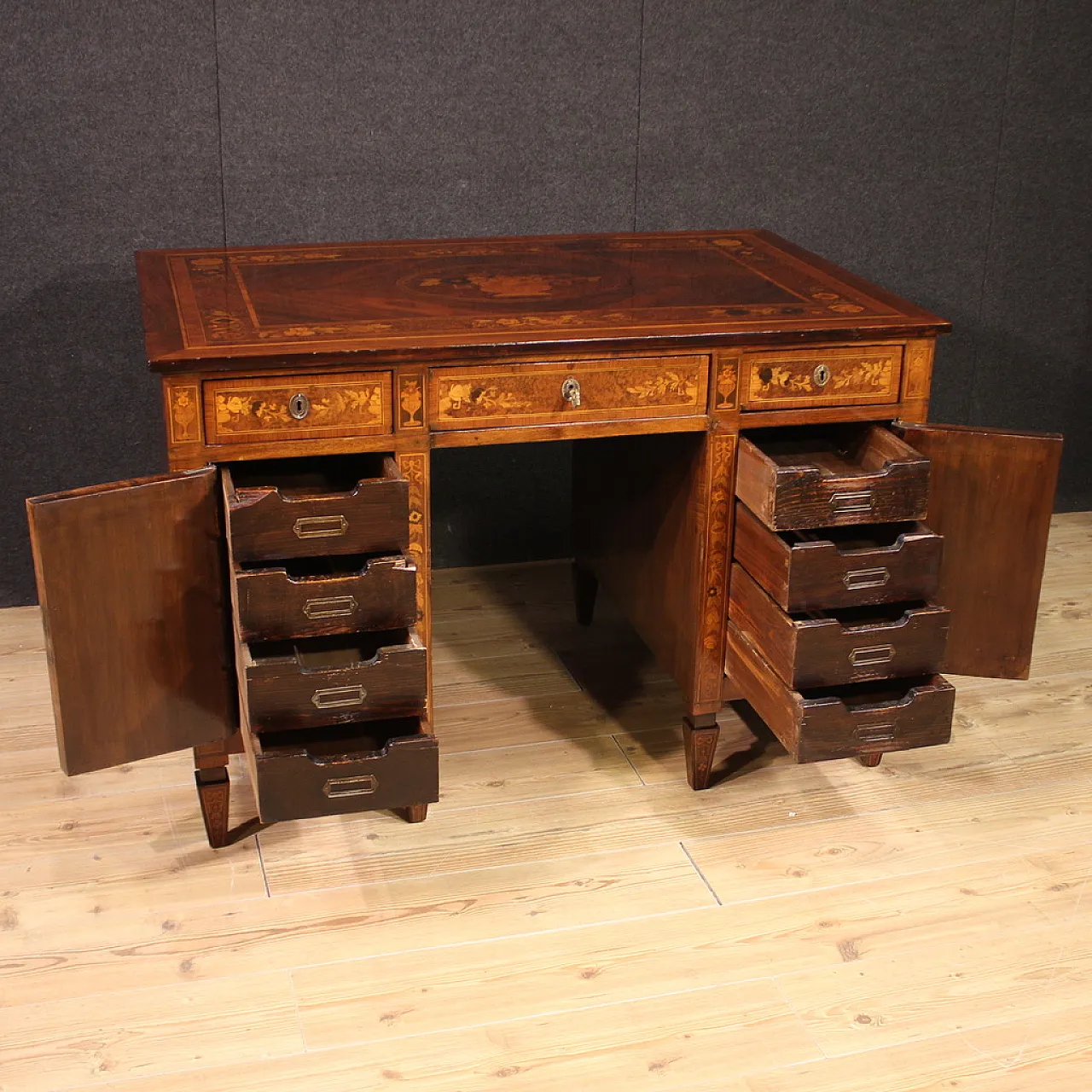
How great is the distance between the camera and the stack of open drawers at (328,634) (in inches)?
71.9

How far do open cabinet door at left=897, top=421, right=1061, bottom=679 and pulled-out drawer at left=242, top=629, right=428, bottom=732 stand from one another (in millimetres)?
831

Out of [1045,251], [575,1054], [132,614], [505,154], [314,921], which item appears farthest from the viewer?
[1045,251]

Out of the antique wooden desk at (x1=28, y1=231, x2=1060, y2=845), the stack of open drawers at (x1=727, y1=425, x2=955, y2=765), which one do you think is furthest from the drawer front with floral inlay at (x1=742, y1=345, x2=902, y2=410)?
the stack of open drawers at (x1=727, y1=425, x2=955, y2=765)

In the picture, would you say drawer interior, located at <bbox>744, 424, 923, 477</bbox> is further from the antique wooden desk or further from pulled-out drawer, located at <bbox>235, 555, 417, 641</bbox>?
pulled-out drawer, located at <bbox>235, 555, 417, 641</bbox>

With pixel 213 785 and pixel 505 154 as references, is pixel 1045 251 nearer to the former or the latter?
pixel 505 154

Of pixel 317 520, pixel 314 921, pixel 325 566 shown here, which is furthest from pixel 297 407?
pixel 314 921

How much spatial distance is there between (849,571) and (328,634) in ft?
2.34

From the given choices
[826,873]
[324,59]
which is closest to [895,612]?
[826,873]

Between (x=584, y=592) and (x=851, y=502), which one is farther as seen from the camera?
(x=584, y=592)

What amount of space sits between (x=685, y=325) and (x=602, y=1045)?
0.99 meters

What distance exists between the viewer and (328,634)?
187cm

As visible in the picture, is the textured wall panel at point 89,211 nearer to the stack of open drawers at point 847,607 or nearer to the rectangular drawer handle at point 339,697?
the rectangular drawer handle at point 339,697

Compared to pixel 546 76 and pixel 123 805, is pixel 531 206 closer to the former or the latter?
pixel 546 76

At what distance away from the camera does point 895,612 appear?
211 cm
